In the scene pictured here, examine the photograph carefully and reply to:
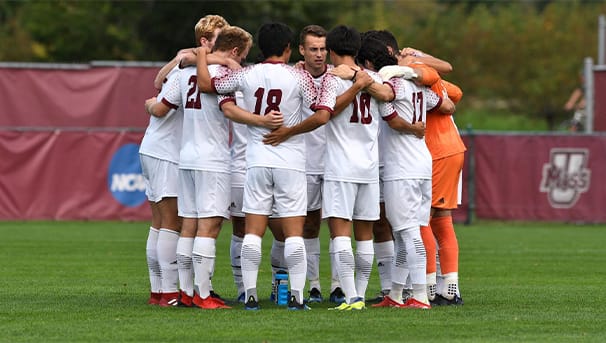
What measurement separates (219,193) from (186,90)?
0.91 meters

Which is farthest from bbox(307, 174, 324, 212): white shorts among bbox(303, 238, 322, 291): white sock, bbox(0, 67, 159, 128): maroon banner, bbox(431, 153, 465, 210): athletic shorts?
bbox(0, 67, 159, 128): maroon banner

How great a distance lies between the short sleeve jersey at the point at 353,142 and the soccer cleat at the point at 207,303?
1448 mm

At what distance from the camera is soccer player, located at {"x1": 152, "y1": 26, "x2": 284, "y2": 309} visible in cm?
1052

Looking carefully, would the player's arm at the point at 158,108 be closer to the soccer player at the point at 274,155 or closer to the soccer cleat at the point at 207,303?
the soccer player at the point at 274,155

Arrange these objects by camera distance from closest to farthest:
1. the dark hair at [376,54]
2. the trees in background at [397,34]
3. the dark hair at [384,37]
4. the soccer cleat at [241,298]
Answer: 1. the dark hair at [376,54]
2. the dark hair at [384,37]
3. the soccer cleat at [241,298]
4. the trees in background at [397,34]

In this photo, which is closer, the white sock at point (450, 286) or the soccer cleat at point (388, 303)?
the soccer cleat at point (388, 303)

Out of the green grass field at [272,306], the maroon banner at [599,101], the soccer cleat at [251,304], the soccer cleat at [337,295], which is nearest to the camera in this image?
the green grass field at [272,306]

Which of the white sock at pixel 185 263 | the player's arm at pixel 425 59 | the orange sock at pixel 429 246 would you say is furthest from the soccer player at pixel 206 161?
the orange sock at pixel 429 246

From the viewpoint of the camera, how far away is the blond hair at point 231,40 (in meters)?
10.5

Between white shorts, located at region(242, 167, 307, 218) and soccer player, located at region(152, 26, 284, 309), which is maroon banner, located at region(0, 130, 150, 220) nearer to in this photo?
soccer player, located at region(152, 26, 284, 309)

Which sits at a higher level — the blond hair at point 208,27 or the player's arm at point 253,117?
the blond hair at point 208,27

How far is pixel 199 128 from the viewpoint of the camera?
415 inches

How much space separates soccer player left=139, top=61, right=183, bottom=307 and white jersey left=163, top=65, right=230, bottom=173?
1.09ft

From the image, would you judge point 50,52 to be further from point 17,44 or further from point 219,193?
point 219,193
